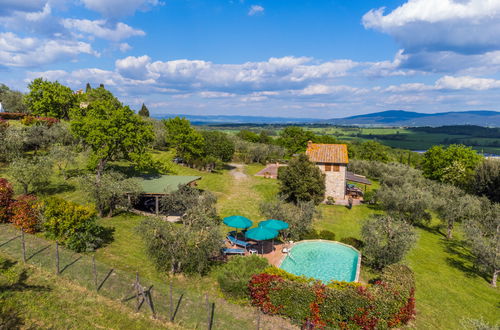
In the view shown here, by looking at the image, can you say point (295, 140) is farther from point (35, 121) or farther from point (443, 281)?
point (443, 281)

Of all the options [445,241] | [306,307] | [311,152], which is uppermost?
[311,152]

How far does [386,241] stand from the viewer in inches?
884

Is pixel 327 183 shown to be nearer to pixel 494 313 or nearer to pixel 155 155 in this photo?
pixel 494 313

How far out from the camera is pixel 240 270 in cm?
1808

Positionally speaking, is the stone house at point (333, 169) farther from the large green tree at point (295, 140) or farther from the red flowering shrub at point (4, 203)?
the large green tree at point (295, 140)

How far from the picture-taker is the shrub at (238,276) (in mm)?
16967

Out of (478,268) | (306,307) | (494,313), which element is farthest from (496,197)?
(306,307)

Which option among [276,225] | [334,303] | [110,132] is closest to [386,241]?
[276,225]

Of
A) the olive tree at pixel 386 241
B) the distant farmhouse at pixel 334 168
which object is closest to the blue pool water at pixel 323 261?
the olive tree at pixel 386 241

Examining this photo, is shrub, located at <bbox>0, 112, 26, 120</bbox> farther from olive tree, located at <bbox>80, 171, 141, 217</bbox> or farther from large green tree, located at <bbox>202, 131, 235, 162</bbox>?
olive tree, located at <bbox>80, 171, 141, 217</bbox>

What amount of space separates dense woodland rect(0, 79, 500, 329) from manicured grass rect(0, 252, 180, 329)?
458 cm

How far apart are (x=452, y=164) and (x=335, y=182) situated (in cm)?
3742

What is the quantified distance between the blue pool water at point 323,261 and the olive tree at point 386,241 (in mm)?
2502

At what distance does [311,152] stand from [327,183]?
6.15 metres
